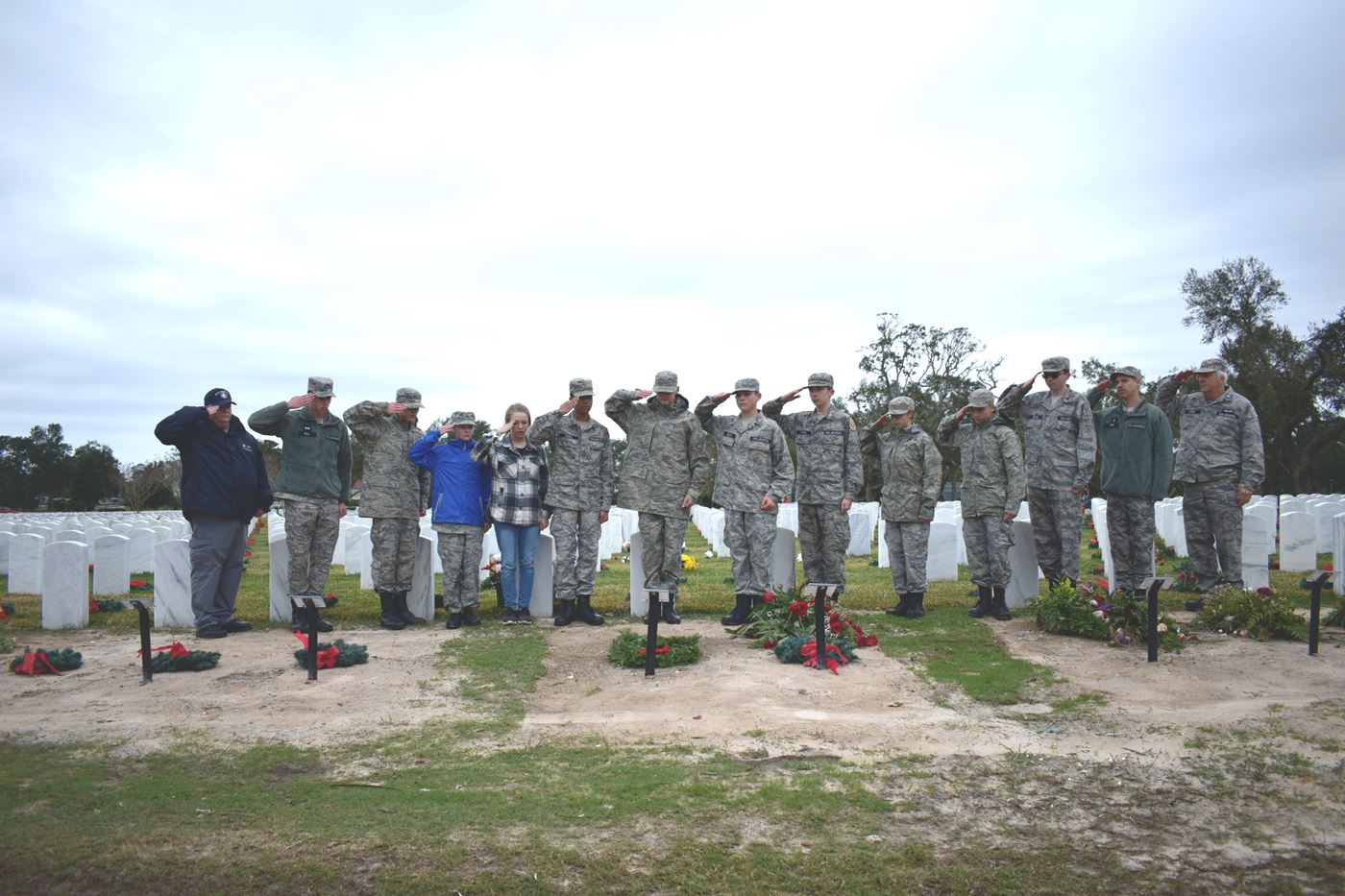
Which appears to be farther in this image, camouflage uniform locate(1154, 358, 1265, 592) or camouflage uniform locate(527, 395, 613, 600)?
camouflage uniform locate(527, 395, 613, 600)

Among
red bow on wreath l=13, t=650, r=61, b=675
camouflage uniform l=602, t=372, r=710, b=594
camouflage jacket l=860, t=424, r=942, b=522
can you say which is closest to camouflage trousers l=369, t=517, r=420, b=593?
camouflage uniform l=602, t=372, r=710, b=594

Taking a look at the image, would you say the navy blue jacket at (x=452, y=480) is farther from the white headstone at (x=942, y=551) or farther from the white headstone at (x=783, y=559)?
the white headstone at (x=942, y=551)

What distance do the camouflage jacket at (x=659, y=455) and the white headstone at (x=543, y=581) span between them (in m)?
1.04

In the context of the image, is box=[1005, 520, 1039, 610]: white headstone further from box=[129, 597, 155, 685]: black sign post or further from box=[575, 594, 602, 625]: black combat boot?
box=[129, 597, 155, 685]: black sign post

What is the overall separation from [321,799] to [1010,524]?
6984 mm

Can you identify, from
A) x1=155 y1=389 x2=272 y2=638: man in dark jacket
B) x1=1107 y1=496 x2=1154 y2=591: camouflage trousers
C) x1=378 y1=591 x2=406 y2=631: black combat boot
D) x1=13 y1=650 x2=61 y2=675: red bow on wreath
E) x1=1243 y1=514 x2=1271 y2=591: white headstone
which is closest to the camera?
x1=13 y1=650 x2=61 y2=675: red bow on wreath

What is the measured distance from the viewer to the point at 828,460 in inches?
319

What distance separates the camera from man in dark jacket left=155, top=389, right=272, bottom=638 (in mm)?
7715

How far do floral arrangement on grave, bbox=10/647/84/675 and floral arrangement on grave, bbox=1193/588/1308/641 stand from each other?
9.19 meters

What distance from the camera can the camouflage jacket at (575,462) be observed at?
8.12 m

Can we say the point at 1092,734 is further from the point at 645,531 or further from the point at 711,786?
the point at 645,531

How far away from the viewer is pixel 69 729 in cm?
495

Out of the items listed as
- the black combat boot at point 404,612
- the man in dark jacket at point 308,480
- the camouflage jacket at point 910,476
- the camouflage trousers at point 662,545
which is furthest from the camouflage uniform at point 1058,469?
the man in dark jacket at point 308,480

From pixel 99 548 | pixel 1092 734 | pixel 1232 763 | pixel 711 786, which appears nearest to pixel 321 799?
pixel 711 786
